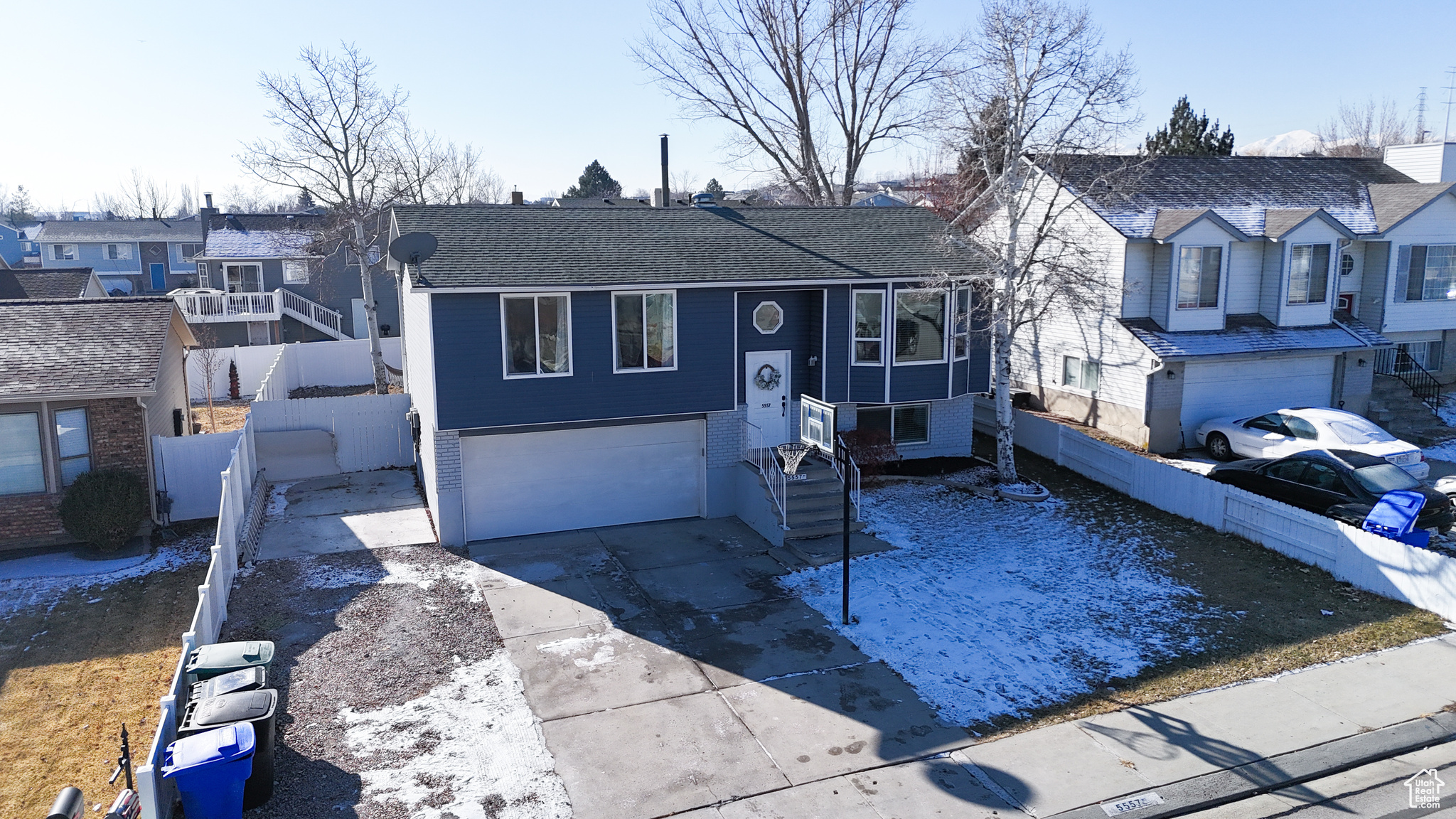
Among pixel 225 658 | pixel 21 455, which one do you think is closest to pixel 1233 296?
pixel 225 658

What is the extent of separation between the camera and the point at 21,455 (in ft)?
53.6

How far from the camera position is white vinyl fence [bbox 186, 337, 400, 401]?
102 feet

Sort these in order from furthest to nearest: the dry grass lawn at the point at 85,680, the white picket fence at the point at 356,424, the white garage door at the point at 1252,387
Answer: the white garage door at the point at 1252,387, the white picket fence at the point at 356,424, the dry grass lawn at the point at 85,680

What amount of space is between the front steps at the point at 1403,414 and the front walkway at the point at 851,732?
14.4 metres

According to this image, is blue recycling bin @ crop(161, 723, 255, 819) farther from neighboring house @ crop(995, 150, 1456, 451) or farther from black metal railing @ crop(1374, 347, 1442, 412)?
black metal railing @ crop(1374, 347, 1442, 412)

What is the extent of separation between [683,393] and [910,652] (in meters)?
7.04

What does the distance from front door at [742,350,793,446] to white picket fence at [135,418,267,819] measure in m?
9.29

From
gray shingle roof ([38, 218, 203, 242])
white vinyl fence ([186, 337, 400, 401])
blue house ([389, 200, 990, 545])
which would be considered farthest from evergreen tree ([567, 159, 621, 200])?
blue house ([389, 200, 990, 545])

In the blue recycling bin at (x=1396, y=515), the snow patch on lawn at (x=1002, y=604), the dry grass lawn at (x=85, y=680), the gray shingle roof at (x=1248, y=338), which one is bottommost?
the dry grass lawn at (x=85, y=680)

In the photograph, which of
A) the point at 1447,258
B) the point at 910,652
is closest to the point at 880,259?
the point at 910,652

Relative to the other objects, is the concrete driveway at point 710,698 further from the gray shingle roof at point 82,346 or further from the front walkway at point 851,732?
→ the gray shingle roof at point 82,346

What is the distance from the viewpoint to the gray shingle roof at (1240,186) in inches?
934

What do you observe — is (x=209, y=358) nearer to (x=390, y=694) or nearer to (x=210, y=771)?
(x=390, y=694)

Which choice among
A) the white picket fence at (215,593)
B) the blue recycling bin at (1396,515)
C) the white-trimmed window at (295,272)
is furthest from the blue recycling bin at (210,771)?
the white-trimmed window at (295,272)
